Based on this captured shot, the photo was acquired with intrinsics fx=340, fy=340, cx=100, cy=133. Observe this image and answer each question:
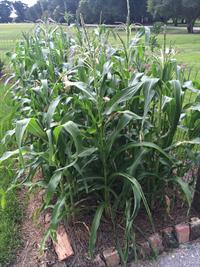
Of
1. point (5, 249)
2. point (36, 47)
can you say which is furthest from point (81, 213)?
point (36, 47)

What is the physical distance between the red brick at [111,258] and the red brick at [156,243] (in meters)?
0.22

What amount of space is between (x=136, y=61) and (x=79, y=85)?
76 centimetres

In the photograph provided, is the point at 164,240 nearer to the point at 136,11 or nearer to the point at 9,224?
the point at 9,224

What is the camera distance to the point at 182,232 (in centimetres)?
201

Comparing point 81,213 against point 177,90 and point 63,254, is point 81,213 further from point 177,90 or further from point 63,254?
point 177,90

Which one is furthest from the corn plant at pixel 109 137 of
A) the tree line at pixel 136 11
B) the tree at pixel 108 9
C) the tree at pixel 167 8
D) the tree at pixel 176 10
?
the tree at pixel 108 9

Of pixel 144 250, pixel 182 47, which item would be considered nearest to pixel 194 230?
pixel 144 250

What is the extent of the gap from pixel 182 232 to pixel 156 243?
0.60 ft

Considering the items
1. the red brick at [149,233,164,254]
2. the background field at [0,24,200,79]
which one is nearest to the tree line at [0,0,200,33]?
the background field at [0,24,200,79]

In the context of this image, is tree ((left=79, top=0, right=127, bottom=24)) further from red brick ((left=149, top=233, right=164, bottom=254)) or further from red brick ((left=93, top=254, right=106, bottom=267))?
red brick ((left=93, top=254, right=106, bottom=267))

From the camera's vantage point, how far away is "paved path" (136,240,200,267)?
1.88 meters

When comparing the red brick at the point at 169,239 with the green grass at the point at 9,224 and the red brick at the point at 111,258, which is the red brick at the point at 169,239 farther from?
the green grass at the point at 9,224

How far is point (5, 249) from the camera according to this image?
80.4 inches

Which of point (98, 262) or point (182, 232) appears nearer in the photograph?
point (98, 262)
